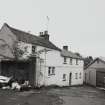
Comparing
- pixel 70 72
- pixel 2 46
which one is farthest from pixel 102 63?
pixel 2 46

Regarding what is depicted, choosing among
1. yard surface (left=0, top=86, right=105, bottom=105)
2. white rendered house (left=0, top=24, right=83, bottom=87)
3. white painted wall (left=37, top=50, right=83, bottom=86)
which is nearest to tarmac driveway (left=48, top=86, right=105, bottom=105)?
yard surface (left=0, top=86, right=105, bottom=105)

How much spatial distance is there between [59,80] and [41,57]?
6.32 metres

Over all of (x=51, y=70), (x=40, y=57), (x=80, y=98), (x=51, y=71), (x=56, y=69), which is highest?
(x=40, y=57)

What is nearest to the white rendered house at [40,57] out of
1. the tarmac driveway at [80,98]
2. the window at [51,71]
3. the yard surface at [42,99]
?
the window at [51,71]

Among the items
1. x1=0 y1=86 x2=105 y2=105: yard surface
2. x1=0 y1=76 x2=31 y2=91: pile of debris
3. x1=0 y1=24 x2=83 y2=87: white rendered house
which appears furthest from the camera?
x1=0 y1=24 x2=83 y2=87: white rendered house

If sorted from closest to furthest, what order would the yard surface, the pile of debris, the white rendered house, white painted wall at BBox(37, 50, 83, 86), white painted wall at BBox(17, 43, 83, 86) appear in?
1. the yard surface
2. the pile of debris
3. the white rendered house
4. white painted wall at BBox(17, 43, 83, 86)
5. white painted wall at BBox(37, 50, 83, 86)

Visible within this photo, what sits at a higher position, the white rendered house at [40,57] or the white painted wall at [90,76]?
the white rendered house at [40,57]

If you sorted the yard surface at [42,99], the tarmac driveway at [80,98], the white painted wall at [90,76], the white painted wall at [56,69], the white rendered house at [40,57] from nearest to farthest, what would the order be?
the yard surface at [42,99] < the tarmac driveway at [80,98] < the white rendered house at [40,57] < the white painted wall at [56,69] < the white painted wall at [90,76]

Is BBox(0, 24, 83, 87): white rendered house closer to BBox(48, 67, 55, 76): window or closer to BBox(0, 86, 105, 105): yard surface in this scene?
BBox(48, 67, 55, 76): window

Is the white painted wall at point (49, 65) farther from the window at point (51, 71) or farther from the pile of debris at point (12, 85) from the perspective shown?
the pile of debris at point (12, 85)

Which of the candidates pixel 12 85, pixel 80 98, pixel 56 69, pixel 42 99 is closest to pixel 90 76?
pixel 56 69

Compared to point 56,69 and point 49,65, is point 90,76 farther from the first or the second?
point 49,65

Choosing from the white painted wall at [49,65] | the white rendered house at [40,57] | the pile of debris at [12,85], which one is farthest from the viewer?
the white painted wall at [49,65]

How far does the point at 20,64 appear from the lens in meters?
26.4
